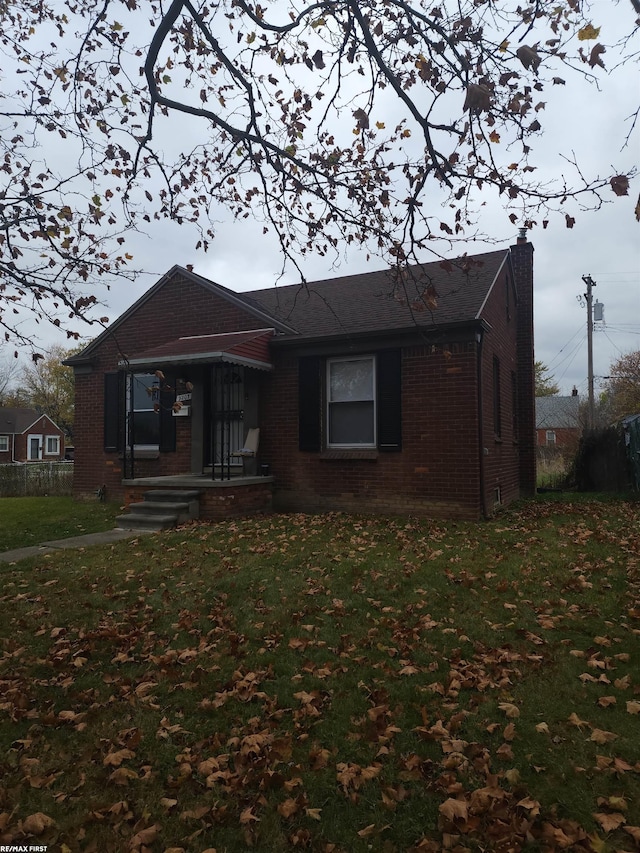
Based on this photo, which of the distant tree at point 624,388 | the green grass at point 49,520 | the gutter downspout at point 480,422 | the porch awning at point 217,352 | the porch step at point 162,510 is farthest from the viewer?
the distant tree at point 624,388

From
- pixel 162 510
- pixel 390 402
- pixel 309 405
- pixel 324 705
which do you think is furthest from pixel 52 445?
pixel 324 705

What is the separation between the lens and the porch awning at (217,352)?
10211 mm

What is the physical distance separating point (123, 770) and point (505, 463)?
37.2ft

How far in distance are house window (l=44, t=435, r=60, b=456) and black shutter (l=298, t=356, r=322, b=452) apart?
54.3 metres

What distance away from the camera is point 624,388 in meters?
42.8

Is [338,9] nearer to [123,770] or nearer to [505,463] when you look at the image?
[123,770]

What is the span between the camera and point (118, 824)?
2627 millimetres

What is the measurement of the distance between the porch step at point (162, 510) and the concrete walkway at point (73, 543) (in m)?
0.20

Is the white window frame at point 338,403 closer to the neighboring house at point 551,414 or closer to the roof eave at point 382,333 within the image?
the roof eave at point 382,333

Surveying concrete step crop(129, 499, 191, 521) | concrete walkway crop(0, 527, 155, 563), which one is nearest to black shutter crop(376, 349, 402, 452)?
concrete step crop(129, 499, 191, 521)

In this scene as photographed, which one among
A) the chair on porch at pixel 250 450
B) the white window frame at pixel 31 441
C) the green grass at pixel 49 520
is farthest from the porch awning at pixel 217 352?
the white window frame at pixel 31 441

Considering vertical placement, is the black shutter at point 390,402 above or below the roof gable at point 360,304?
below

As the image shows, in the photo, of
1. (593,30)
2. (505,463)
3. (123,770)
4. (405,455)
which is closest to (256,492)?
(405,455)

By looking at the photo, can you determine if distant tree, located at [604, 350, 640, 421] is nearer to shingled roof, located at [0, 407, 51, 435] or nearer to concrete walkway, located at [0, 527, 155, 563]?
concrete walkway, located at [0, 527, 155, 563]
